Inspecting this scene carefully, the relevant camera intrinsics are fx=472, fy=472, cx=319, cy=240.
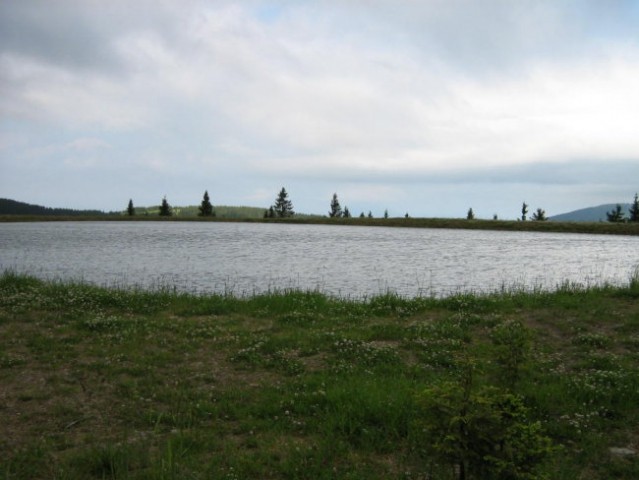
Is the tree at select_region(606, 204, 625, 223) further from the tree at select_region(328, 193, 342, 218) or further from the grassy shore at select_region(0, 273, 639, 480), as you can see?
the grassy shore at select_region(0, 273, 639, 480)

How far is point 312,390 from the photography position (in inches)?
395

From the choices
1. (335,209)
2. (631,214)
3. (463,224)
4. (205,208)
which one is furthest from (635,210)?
(205,208)

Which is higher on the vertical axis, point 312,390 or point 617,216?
point 617,216

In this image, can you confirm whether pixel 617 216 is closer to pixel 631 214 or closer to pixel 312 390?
pixel 631 214

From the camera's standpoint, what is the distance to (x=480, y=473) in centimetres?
566

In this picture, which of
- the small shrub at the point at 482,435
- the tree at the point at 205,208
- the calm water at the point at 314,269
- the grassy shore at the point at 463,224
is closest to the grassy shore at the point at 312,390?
the small shrub at the point at 482,435

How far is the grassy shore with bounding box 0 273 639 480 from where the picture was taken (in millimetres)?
6977

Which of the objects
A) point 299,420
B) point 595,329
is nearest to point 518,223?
point 595,329

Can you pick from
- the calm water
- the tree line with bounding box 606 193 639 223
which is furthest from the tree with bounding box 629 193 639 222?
the calm water

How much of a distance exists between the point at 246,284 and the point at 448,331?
1587 centimetres

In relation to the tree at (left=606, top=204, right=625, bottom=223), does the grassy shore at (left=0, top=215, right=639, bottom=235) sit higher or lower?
lower

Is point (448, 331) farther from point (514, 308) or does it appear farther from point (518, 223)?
point (518, 223)

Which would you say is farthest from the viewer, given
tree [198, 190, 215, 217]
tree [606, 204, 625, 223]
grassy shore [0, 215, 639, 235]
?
tree [198, 190, 215, 217]

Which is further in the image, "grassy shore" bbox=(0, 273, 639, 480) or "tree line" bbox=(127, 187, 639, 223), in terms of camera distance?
"tree line" bbox=(127, 187, 639, 223)
